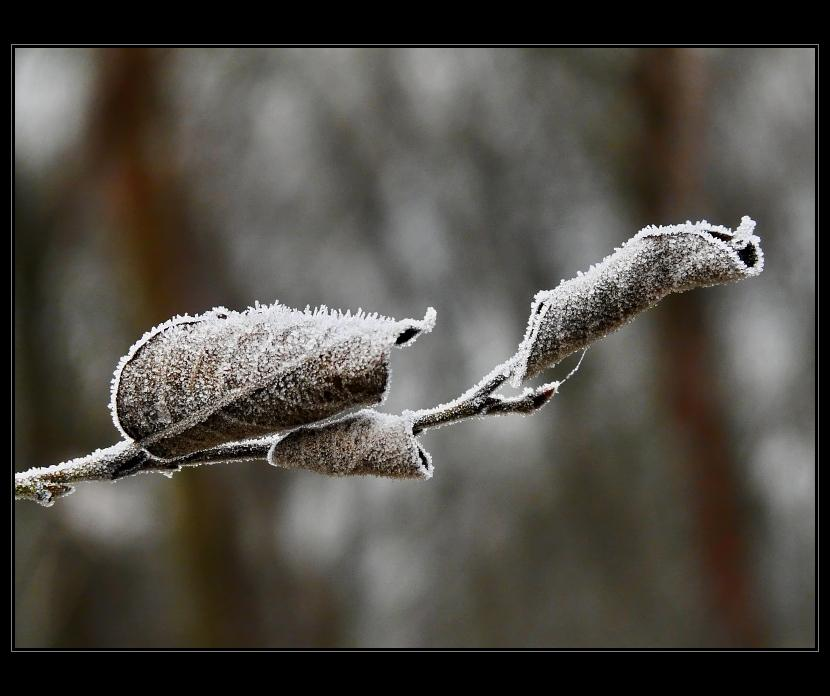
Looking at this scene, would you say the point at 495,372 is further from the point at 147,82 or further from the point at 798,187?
the point at 147,82

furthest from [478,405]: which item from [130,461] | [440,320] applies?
[440,320]

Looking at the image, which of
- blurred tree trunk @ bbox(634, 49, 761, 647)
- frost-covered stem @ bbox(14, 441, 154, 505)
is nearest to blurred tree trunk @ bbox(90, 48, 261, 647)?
blurred tree trunk @ bbox(634, 49, 761, 647)

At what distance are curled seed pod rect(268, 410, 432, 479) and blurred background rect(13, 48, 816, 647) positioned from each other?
320cm

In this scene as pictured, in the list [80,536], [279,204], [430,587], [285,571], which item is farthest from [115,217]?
[430,587]

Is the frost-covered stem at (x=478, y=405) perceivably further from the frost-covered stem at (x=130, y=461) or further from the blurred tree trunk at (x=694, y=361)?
the blurred tree trunk at (x=694, y=361)

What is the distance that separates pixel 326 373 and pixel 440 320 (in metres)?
3.49

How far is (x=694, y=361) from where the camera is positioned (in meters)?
4.29

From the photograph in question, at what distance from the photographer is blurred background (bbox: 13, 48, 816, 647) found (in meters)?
3.98

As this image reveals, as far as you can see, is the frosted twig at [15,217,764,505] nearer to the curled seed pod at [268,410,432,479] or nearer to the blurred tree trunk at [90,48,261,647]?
the curled seed pod at [268,410,432,479]

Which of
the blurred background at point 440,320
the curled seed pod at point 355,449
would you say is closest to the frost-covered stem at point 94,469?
the curled seed pod at point 355,449

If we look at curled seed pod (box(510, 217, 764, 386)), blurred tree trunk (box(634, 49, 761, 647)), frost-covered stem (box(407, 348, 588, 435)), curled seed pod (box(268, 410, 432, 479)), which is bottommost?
curled seed pod (box(268, 410, 432, 479))

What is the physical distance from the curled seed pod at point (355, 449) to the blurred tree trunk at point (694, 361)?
12.6ft

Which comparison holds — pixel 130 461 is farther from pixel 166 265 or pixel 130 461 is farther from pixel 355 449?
pixel 166 265

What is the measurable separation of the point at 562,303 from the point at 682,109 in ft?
13.8
